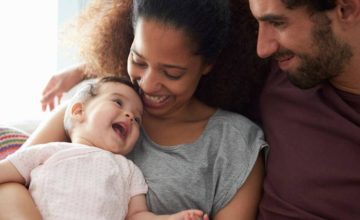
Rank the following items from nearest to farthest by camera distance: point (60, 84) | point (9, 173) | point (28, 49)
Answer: point (9, 173), point (60, 84), point (28, 49)

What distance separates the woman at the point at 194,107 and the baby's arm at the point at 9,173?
7.0 inches

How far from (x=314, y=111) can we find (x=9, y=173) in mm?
→ 799

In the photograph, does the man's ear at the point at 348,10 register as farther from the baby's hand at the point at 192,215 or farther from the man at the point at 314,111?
the baby's hand at the point at 192,215

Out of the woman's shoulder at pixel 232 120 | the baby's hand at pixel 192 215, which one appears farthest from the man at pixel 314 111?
the baby's hand at pixel 192 215

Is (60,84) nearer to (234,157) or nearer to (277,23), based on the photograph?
(234,157)

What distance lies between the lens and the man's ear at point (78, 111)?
149 cm

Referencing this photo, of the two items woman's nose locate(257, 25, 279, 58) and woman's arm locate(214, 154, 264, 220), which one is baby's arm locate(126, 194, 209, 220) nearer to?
woman's arm locate(214, 154, 264, 220)

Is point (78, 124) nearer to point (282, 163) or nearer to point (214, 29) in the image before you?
point (214, 29)

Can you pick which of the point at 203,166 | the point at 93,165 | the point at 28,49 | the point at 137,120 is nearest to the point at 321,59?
the point at 203,166

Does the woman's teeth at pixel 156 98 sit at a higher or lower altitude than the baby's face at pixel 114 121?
higher

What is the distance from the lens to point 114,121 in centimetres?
143

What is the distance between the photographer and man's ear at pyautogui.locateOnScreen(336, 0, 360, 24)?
1.27 meters

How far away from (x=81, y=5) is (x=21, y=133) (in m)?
0.95

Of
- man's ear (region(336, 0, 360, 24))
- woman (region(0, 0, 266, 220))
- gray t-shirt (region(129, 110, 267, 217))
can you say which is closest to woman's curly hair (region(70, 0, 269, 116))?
woman (region(0, 0, 266, 220))
